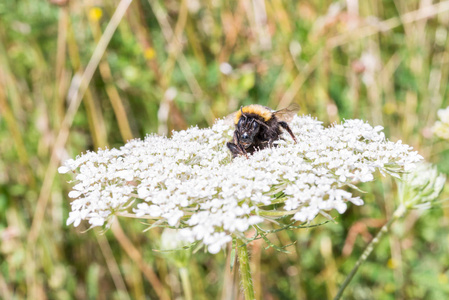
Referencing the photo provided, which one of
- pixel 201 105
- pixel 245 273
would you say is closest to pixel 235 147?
pixel 245 273

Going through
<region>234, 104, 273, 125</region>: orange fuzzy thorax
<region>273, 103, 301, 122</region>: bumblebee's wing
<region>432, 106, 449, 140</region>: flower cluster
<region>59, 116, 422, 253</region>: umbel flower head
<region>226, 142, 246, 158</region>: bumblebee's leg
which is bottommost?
<region>59, 116, 422, 253</region>: umbel flower head

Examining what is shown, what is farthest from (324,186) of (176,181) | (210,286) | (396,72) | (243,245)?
(396,72)

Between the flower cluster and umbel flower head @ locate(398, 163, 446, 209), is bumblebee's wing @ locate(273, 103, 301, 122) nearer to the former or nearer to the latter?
umbel flower head @ locate(398, 163, 446, 209)

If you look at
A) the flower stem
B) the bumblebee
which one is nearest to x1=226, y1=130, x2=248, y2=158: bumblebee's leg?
the bumblebee

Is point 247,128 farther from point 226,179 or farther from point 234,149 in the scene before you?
point 226,179

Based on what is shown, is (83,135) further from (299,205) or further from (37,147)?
(299,205)

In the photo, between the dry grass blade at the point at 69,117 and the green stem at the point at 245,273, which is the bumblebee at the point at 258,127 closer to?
the green stem at the point at 245,273
